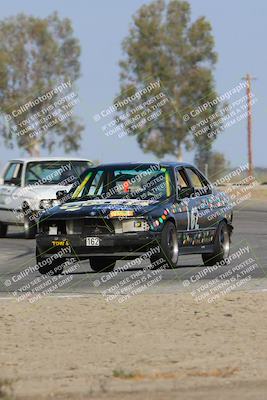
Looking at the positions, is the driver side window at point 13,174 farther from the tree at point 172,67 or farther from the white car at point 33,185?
the tree at point 172,67

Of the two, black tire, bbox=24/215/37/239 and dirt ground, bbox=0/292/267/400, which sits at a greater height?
dirt ground, bbox=0/292/267/400

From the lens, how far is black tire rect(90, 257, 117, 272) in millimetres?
19703

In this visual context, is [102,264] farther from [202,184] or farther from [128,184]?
[202,184]

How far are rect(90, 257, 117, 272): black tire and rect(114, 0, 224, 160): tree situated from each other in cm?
8615

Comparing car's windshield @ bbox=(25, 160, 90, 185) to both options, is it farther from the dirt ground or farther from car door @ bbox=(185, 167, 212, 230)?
the dirt ground

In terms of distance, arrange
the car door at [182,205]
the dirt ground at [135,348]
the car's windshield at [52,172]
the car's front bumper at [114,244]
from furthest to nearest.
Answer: the car's windshield at [52,172]
the car door at [182,205]
the car's front bumper at [114,244]
the dirt ground at [135,348]

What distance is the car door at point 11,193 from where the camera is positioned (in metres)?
27.3

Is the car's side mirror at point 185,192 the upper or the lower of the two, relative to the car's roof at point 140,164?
lower

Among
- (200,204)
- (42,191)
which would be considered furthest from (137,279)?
(42,191)

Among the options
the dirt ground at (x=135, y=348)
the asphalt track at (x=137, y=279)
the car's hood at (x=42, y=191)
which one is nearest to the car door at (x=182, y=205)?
the asphalt track at (x=137, y=279)

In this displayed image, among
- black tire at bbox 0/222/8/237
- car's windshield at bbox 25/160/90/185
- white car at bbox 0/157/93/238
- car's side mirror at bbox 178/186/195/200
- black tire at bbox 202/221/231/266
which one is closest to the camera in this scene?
car's side mirror at bbox 178/186/195/200

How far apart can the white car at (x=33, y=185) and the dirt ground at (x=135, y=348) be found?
11.3 m

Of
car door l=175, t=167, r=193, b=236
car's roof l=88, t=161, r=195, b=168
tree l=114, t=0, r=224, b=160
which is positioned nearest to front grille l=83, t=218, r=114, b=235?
car door l=175, t=167, r=193, b=236

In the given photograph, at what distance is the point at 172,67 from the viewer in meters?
109
